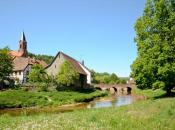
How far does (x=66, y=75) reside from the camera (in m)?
84.6

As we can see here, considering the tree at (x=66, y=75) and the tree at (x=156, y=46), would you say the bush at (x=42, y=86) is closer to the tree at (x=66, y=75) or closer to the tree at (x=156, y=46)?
the tree at (x=66, y=75)

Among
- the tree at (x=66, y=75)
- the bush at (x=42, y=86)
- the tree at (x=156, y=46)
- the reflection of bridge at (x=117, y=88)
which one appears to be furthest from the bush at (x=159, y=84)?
the reflection of bridge at (x=117, y=88)

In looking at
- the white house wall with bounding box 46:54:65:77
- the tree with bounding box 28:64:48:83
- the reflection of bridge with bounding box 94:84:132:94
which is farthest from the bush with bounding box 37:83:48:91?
the reflection of bridge with bounding box 94:84:132:94

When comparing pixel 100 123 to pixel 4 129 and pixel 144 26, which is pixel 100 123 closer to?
pixel 4 129

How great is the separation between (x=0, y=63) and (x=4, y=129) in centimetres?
5887

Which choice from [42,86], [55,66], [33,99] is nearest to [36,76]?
→ [42,86]

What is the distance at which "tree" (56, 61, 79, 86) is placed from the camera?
83906 mm

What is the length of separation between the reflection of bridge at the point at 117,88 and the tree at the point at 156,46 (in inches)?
2458

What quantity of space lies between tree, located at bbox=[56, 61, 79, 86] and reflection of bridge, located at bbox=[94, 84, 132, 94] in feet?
77.6

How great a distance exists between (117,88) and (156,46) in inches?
2809

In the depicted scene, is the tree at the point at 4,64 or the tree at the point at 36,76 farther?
the tree at the point at 36,76

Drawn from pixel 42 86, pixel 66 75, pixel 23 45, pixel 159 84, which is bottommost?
pixel 159 84

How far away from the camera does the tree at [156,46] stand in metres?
43.4

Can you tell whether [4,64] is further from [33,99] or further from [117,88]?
[117,88]
